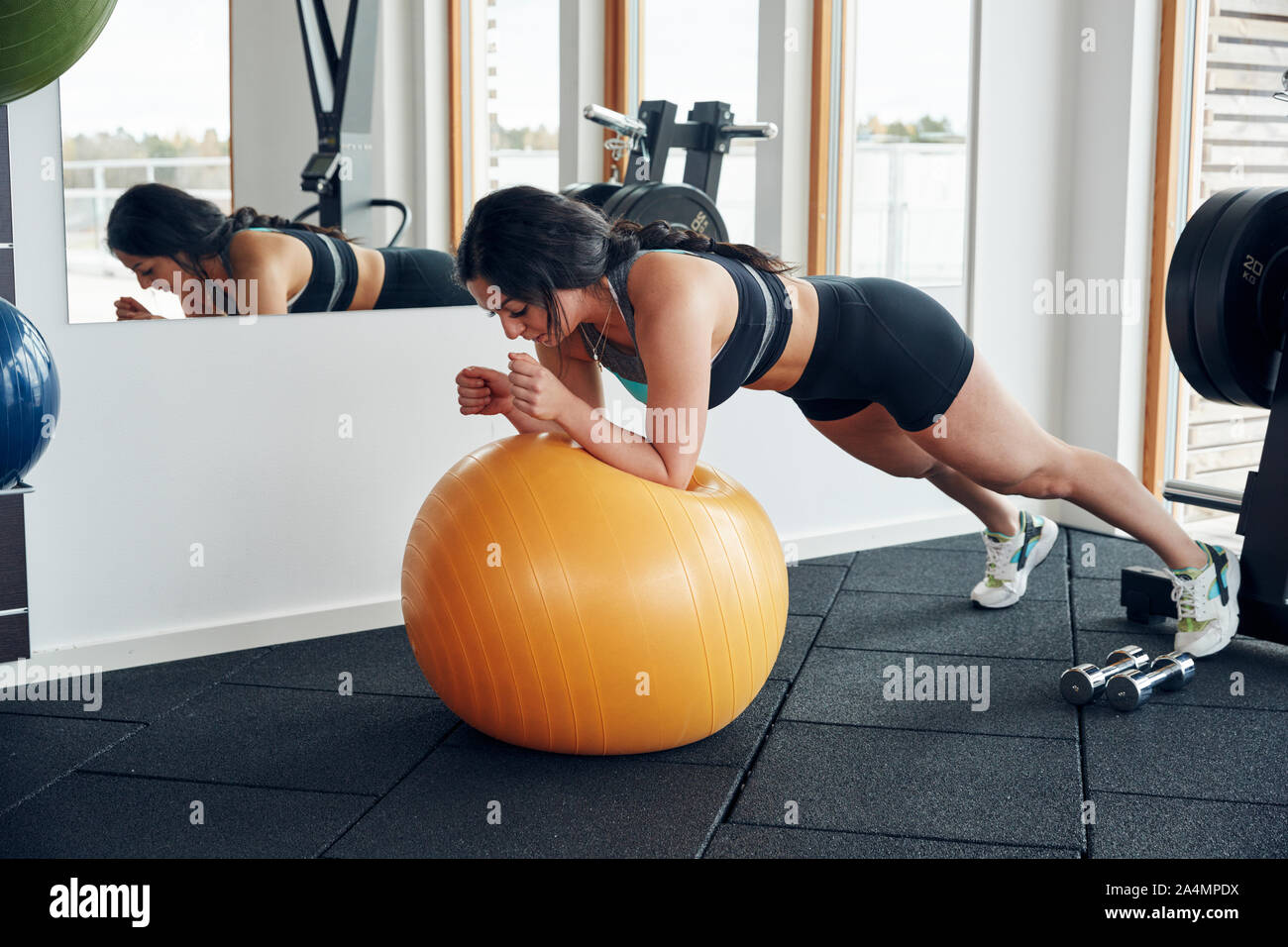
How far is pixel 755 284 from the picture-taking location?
2.41m

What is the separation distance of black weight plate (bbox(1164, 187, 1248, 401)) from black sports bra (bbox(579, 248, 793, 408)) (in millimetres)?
1078

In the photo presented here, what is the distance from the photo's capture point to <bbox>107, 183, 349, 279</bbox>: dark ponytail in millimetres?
2879

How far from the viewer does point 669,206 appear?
3.66 m

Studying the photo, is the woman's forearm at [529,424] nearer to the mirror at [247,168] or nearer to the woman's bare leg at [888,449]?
the woman's bare leg at [888,449]

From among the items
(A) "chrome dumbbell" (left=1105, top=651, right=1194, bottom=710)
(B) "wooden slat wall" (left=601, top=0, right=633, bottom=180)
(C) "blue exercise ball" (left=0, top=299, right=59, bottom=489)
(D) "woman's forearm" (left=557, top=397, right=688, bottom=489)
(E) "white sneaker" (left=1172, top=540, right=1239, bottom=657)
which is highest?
(B) "wooden slat wall" (left=601, top=0, right=633, bottom=180)

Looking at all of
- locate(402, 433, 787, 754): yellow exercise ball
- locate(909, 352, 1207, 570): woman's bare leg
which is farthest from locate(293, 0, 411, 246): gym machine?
locate(909, 352, 1207, 570): woman's bare leg

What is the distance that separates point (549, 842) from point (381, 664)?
110cm

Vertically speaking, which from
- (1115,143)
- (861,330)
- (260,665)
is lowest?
(260,665)

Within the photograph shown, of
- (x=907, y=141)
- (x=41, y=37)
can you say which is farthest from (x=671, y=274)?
(x=907, y=141)

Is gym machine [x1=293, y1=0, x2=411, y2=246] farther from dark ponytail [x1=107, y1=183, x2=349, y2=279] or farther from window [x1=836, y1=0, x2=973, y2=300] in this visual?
window [x1=836, y1=0, x2=973, y2=300]
